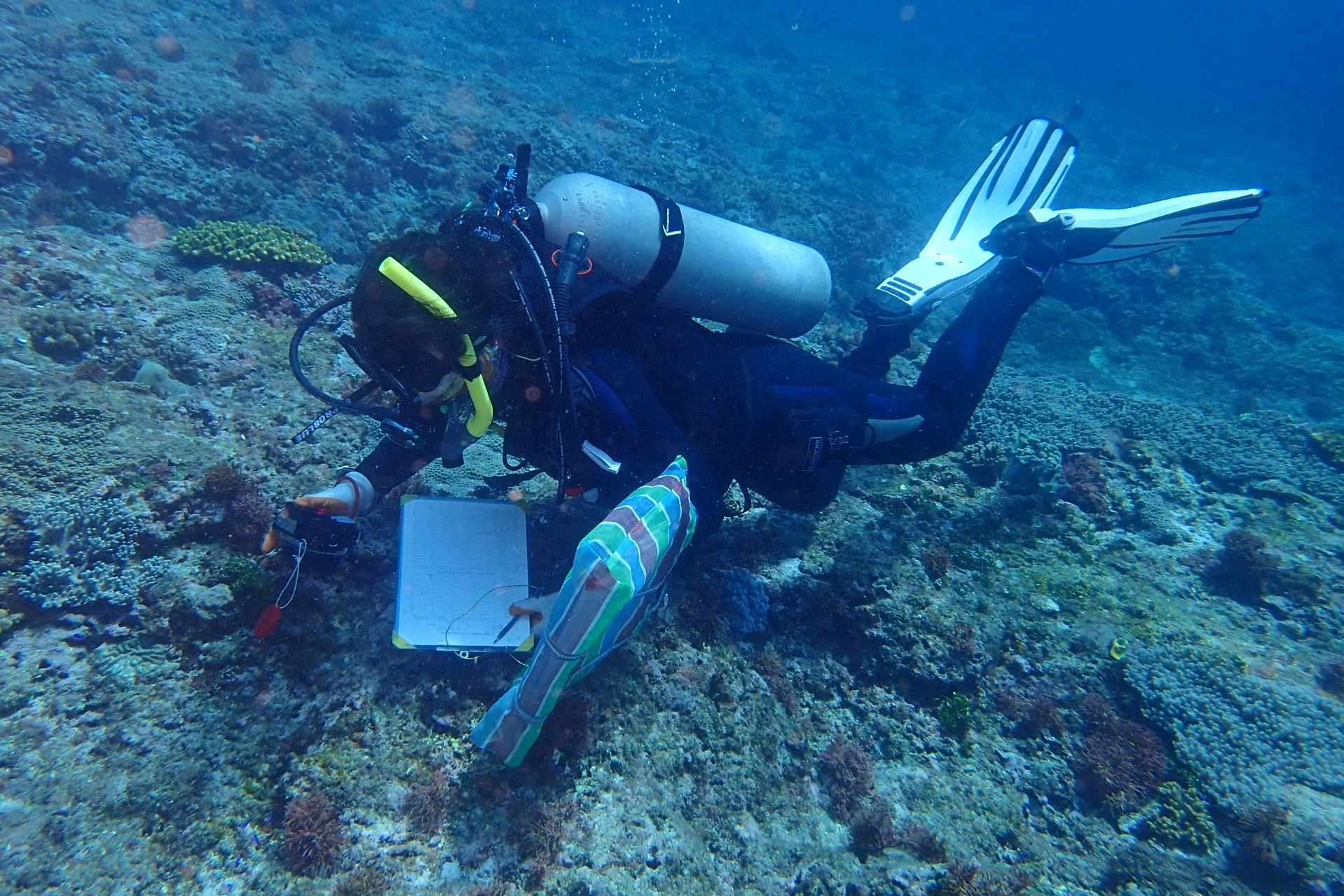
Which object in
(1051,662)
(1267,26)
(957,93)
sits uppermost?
(1267,26)

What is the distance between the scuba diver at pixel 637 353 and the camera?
106 inches

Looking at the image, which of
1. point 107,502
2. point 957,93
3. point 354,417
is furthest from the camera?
point 957,93

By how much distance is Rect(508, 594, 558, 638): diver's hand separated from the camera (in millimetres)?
3254

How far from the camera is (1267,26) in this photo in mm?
64500

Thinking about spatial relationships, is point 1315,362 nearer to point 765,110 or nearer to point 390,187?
point 765,110

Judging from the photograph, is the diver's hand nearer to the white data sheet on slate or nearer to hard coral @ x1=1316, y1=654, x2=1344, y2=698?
the white data sheet on slate

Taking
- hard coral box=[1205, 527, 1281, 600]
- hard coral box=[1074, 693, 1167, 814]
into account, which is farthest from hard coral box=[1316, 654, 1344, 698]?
hard coral box=[1074, 693, 1167, 814]

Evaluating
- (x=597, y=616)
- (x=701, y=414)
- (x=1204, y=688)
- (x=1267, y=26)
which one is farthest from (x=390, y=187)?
(x=1267, y=26)

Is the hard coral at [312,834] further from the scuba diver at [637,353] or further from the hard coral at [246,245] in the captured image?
the hard coral at [246,245]

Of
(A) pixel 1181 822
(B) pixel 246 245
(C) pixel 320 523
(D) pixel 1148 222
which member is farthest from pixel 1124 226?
(B) pixel 246 245

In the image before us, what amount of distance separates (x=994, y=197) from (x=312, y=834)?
796 centimetres

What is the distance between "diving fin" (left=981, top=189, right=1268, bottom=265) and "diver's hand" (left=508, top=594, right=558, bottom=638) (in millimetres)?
5233

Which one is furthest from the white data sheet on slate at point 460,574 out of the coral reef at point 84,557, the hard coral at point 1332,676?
the hard coral at point 1332,676

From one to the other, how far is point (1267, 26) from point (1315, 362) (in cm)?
9139
